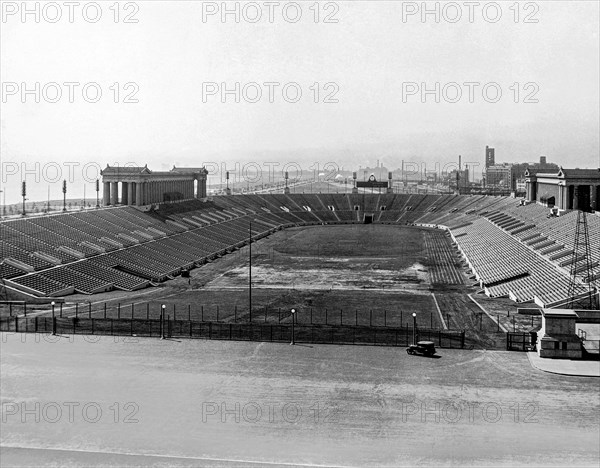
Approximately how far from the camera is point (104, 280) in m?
64.1

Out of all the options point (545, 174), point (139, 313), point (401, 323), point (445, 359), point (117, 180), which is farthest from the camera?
point (545, 174)

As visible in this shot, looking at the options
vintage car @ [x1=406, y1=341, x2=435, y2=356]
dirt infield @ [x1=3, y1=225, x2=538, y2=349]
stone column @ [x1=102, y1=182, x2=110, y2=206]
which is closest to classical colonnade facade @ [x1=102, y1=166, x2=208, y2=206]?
stone column @ [x1=102, y1=182, x2=110, y2=206]

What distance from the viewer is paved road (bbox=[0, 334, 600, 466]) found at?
2544 centimetres

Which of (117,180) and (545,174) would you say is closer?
(117,180)

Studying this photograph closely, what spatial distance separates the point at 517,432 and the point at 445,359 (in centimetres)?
1064

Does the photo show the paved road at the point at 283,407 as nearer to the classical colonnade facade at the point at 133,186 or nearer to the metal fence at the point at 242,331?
the metal fence at the point at 242,331

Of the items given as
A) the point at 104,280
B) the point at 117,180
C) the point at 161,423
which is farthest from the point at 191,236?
the point at 161,423

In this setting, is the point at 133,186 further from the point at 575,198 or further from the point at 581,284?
the point at 581,284

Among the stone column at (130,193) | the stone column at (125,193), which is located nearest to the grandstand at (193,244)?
the stone column at (130,193)

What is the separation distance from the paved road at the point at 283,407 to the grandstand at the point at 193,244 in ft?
64.6

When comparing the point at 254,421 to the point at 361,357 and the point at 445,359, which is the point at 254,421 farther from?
the point at 445,359

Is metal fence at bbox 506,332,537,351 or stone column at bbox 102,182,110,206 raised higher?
stone column at bbox 102,182,110,206

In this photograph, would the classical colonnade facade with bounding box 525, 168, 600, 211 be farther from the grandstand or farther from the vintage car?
the vintage car

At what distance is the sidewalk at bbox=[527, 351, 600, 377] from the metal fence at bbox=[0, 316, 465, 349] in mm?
4635
